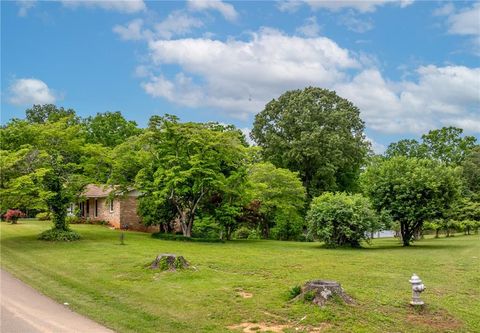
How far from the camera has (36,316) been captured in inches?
396

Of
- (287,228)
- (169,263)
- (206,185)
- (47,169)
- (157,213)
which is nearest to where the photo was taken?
(169,263)

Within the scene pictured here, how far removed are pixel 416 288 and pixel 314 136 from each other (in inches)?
1293

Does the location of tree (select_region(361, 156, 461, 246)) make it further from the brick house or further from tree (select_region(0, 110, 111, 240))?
the brick house

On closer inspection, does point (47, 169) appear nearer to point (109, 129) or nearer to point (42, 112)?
point (109, 129)

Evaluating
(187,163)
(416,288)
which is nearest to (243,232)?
(187,163)

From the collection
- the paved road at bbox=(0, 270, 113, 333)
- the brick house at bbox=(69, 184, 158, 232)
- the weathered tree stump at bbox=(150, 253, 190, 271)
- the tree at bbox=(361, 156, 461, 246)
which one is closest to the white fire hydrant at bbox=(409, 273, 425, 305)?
the paved road at bbox=(0, 270, 113, 333)

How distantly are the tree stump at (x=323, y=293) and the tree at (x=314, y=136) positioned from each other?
32.3 meters

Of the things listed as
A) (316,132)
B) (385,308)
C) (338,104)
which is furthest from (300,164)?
(385,308)

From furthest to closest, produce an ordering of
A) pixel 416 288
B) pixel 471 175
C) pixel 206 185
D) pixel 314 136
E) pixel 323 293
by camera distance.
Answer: pixel 471 175 < pixel 314 136 < pixel 206 185 < pixel 323 293 < pixel 416 288

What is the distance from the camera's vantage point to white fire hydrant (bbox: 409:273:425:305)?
10.3m

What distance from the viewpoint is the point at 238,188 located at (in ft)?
96.6

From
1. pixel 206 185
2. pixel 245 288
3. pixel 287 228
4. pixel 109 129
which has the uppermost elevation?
pixel 109 129

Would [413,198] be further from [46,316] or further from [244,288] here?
Answer: [46,316]

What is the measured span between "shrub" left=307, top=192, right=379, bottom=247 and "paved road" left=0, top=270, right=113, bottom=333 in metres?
16.6
